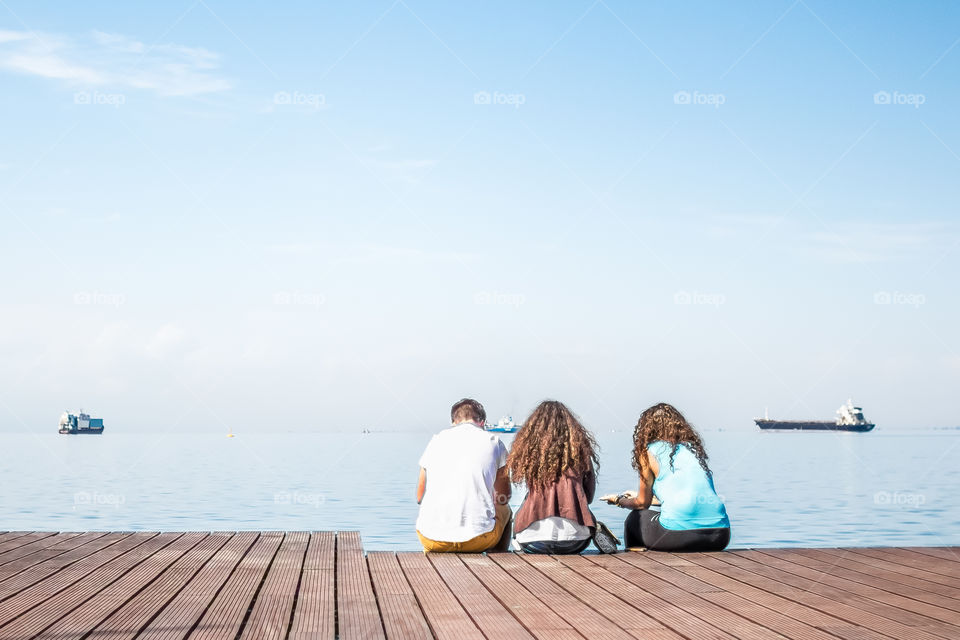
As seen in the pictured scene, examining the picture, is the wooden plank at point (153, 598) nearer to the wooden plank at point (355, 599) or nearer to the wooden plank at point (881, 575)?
the wooden plank at point (355, 599)

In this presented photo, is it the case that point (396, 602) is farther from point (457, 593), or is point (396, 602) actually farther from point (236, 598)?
point (236, 598)

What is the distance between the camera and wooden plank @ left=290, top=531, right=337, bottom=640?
14.1 feet

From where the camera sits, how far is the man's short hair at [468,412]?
706cm

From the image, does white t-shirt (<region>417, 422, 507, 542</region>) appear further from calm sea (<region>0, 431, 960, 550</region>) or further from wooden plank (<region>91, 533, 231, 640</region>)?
calm sea (<region>0, 431, 960, 550</region>)

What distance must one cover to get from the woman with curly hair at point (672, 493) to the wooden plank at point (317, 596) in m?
2.06

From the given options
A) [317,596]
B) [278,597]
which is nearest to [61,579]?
[278,597]

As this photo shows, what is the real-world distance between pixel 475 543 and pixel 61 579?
2701 millimetres

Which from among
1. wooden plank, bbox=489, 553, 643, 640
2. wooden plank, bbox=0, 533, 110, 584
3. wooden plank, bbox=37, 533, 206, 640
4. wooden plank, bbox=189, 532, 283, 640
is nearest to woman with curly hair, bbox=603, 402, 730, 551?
wooden plank, bbox=489, 553, 643, 640

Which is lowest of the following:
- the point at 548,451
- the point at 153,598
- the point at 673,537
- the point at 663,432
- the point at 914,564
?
the point at 153,598

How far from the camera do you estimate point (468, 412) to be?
707cm

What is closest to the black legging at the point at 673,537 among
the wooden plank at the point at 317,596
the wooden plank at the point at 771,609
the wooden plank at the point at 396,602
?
the wooden plank at the point at 771,609

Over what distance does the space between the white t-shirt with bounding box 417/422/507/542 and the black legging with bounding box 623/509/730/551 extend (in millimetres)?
1128

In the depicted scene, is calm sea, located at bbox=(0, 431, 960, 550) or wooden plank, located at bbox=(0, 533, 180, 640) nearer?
wooden plank, located at bbox=(0, 533, 180, 640)

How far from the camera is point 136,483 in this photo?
3197cm
